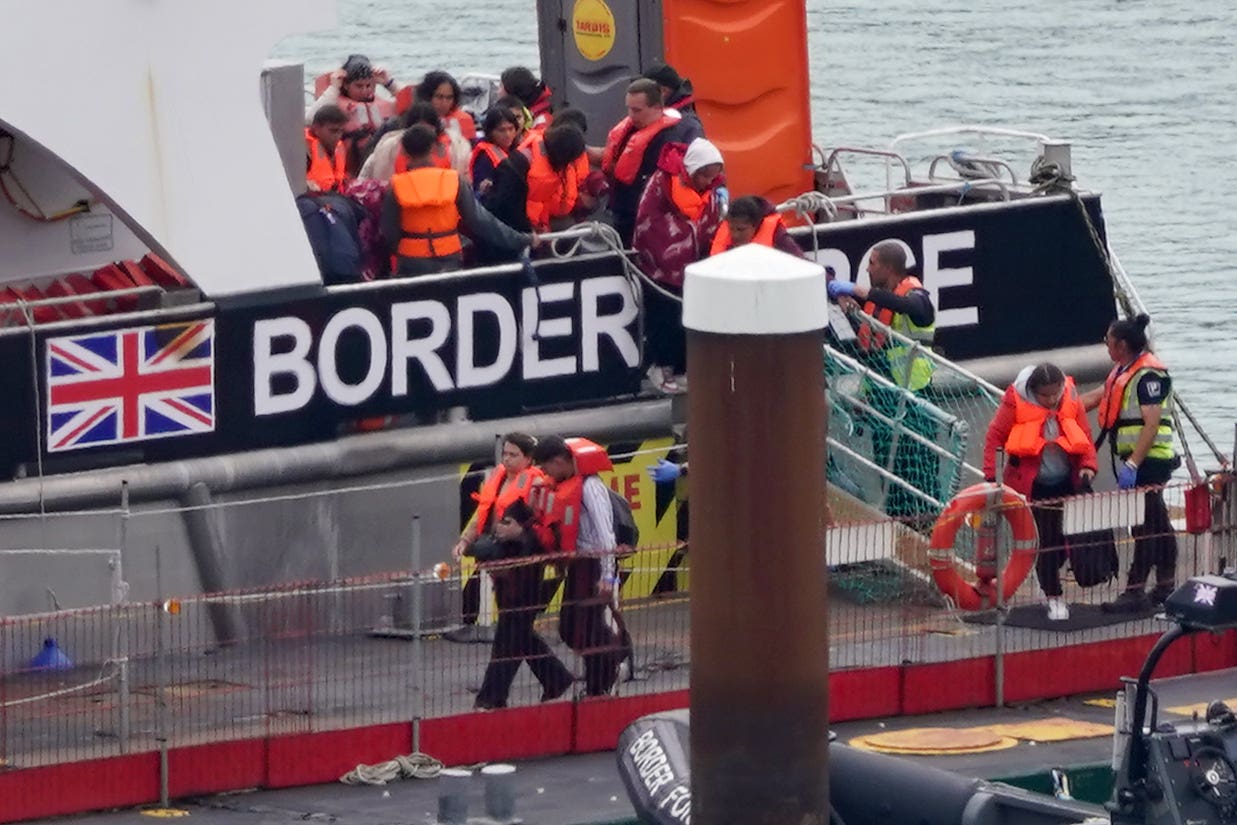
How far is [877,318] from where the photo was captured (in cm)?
1520

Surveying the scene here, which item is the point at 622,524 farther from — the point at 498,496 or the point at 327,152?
the point at 327,152

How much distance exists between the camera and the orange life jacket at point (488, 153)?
14.9 metres

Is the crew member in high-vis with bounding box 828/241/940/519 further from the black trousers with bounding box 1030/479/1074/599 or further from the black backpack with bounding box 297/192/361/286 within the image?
the black backpack with bounding box 297/192/361/286

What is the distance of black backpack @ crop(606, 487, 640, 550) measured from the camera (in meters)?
12.8

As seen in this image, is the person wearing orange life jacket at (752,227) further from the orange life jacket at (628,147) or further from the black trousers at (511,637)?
the black trousers at (511,637)

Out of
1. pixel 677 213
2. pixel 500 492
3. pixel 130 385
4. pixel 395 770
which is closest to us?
pixel 395 770

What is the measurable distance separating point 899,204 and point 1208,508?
4.37 metres

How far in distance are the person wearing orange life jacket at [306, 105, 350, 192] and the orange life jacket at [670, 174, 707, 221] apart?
68.2 inches

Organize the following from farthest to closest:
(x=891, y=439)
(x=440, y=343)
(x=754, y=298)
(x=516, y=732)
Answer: (x=891, y=439), (x=440, y=343), (x=516, y=732), (x=754, y=298)

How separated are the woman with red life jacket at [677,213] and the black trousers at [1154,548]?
7.66 feet

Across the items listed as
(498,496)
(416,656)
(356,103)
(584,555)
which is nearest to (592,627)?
(584,555)

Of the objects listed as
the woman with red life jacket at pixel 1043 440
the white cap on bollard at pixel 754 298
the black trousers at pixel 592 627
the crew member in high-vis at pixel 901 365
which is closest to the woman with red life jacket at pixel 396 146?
the crew member in high-vis at pixel 901 365

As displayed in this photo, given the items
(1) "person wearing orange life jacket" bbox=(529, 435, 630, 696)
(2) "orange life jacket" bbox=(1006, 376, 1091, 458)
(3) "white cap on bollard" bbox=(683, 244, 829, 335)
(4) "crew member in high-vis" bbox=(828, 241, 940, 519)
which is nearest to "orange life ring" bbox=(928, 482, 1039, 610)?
(2) "orange life jacket" bbox=(1006, 376, 1091, 458)

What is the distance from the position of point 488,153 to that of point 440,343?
113cm
